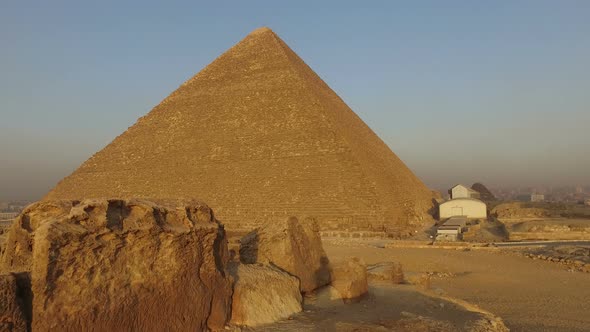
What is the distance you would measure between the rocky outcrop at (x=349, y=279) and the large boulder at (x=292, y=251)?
0.11 m

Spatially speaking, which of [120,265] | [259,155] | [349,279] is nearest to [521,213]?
[259,155]

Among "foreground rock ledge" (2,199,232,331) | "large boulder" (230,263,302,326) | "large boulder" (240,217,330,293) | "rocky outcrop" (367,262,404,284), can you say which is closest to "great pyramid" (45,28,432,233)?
"rocky outcrop" (367,262,404,284)

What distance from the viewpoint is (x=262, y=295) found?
149 inches

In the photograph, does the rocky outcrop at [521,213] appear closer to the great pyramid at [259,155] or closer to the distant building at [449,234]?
the great pyramid at [259,155]

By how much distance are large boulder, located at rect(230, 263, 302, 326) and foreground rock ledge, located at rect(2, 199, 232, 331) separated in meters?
0.12

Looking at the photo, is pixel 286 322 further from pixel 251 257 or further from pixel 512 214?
pixel 512 214

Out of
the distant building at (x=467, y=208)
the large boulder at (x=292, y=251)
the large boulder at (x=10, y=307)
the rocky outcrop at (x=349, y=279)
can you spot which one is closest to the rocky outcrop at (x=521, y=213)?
the distant building at (x=467, y=208)

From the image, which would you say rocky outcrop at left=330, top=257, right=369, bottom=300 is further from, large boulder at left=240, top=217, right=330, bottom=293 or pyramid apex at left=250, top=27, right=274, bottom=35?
pyramid apex at left=250, top=27, right=274, bottom=35

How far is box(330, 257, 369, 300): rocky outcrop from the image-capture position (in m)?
4.73

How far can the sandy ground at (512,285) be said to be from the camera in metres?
5.91

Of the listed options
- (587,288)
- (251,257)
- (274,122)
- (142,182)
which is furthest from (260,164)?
(251,257)

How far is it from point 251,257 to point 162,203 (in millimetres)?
1531

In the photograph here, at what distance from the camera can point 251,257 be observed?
480 cm

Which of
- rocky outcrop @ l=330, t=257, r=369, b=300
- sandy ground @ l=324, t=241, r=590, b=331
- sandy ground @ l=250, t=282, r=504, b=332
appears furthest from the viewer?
sandy ground @ l=324, t=241, r=590, b=331
